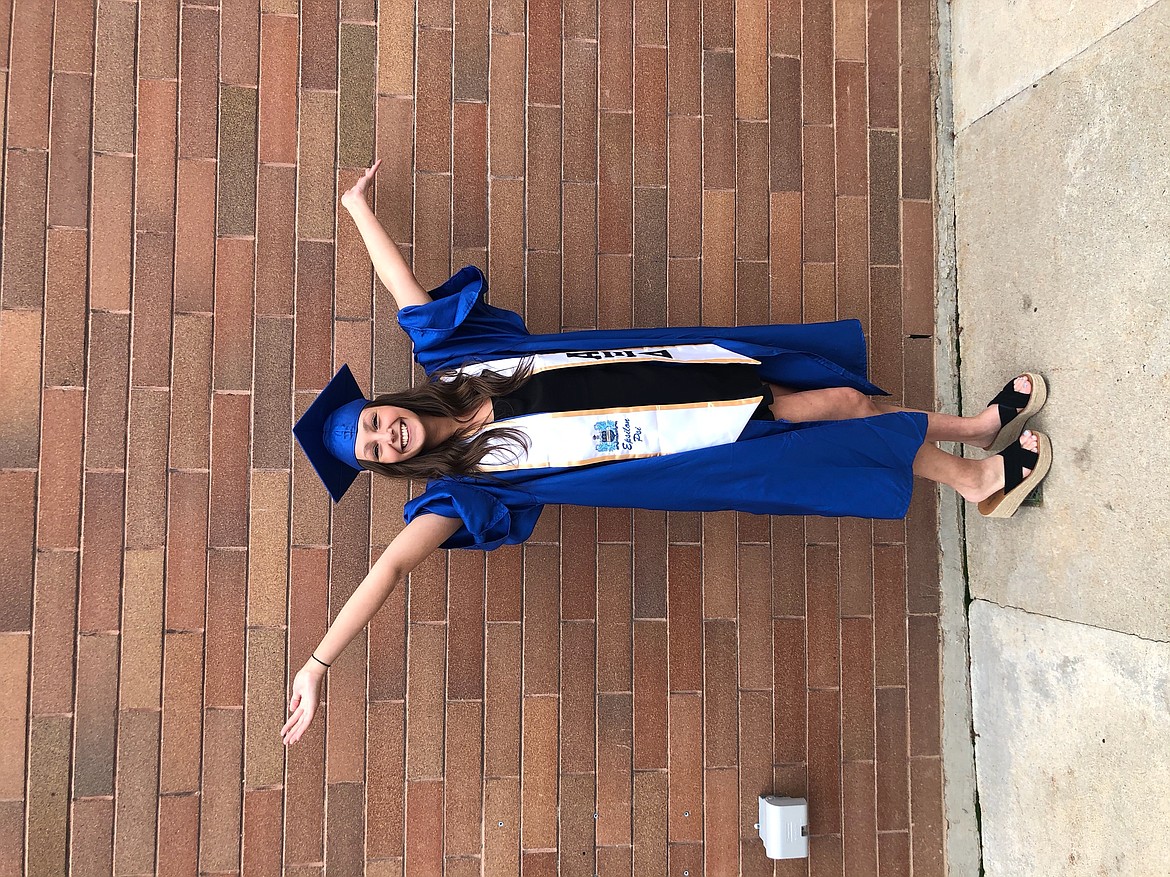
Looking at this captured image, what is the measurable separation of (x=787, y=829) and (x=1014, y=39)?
2.68 meters

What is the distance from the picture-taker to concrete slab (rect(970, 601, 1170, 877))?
2002 mm

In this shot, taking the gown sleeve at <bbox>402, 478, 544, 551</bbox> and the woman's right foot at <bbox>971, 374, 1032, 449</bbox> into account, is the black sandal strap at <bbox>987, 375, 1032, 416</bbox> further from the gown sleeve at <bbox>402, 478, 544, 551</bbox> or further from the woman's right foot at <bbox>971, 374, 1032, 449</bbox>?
the gown sleeve at <bbox>402, 478, 544, 551</bbox>

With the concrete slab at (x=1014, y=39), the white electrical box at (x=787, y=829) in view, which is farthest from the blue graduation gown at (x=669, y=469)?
the concrete slab at (x=1014, y=39)

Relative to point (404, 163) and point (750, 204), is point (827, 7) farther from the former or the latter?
point (404, 163)

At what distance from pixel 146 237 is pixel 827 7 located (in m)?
2.50

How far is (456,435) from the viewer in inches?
80.7

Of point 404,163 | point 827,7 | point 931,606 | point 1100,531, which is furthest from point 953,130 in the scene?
point 404,163

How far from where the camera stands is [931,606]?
8.82ft

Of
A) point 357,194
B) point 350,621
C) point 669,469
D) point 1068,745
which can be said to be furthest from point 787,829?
point 357,194

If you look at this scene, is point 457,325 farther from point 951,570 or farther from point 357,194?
point 951,570

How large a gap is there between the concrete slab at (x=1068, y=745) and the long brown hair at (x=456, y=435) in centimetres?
173

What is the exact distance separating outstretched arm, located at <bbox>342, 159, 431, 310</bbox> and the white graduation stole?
0.34 metres

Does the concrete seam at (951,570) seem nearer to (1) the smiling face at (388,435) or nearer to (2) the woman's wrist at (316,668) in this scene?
(1) the smiling face at (388,435)

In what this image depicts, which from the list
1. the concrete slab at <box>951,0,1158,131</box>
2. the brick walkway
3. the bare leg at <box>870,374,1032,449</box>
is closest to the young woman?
the bare leg at <box>870,374,1032,449</box>
